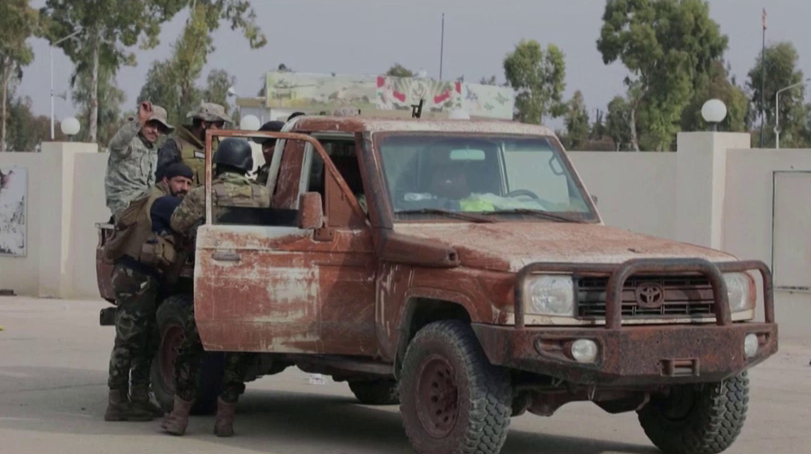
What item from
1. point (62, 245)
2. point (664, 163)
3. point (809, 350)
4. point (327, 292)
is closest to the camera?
point (327, 292)

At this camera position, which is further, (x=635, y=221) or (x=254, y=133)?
(x=635, y=221)

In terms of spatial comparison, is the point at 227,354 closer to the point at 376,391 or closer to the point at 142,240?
the point at 142,240

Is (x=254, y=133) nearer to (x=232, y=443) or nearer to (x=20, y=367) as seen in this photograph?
(x=232, y=443)

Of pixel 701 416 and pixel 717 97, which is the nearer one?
pixel 701 416

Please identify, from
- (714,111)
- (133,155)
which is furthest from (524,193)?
(714,111)

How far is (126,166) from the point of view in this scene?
10875 millimetres

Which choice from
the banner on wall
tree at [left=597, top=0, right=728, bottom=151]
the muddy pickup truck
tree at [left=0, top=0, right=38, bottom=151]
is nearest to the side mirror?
the muddy pickup truck

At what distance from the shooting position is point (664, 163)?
16625 millimetres

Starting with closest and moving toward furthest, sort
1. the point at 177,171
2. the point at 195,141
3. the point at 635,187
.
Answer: the point at 177,171, the point at 195,141, the point at 635,187

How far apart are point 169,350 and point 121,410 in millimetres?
555

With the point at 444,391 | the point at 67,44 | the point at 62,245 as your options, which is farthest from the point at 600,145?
the point at 444,391

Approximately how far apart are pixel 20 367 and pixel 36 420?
3.24 metres

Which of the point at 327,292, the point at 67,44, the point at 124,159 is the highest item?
the point at 67,44

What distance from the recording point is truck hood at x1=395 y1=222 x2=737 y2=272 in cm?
752
